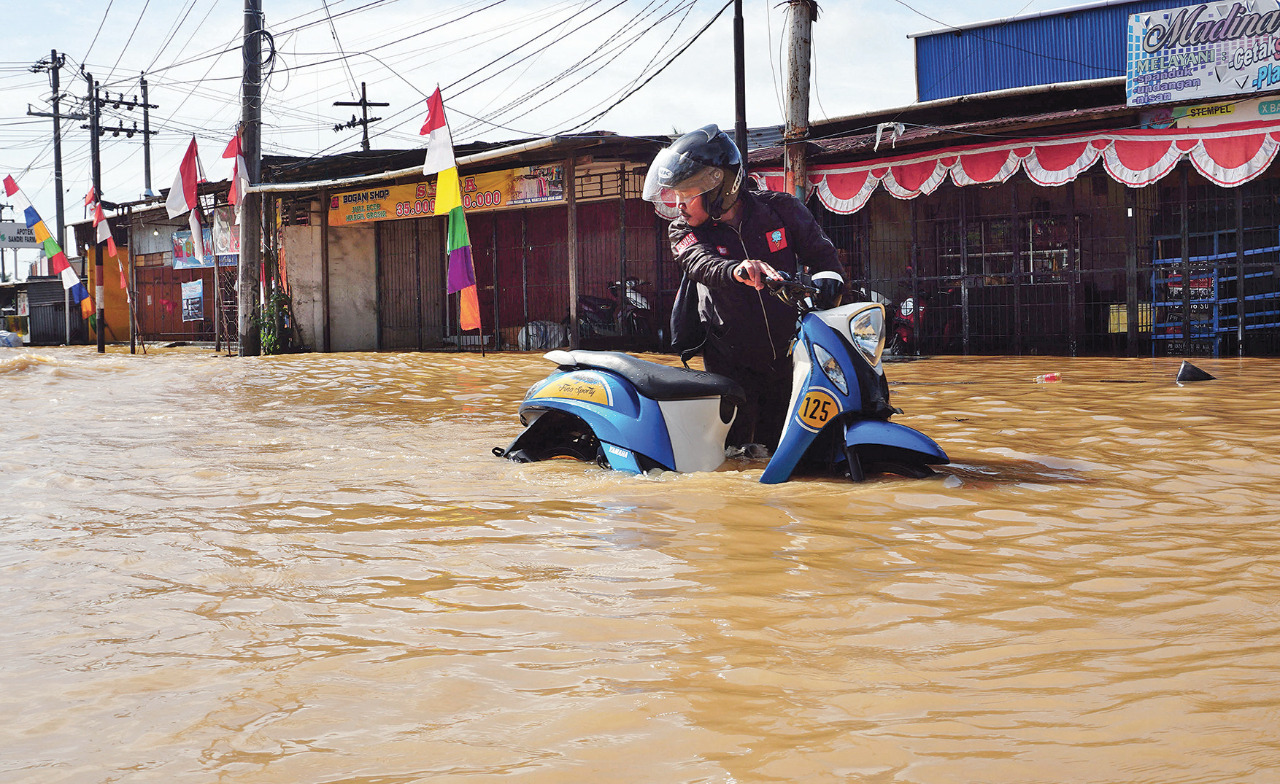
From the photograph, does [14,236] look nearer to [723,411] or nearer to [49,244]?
[49,244]

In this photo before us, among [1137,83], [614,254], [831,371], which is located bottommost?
[831,371]

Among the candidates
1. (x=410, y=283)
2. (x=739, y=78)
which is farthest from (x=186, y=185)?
(x=739, y=78)

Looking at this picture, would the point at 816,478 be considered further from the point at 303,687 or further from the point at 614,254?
the point at 614,254

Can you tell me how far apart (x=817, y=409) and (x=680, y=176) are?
1196 mm

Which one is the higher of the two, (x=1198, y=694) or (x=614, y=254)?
(x=614, y=254)

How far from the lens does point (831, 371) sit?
149 inches

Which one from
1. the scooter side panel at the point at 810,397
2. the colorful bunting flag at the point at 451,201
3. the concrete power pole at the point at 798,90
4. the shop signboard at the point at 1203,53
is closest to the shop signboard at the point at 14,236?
the colorful bunting flag at the point at 451,201

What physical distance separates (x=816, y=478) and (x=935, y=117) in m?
13.0

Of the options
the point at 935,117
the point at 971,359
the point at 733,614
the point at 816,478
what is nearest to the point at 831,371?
the point at 816,478

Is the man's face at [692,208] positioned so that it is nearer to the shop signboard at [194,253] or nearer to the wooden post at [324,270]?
the wooden post at [324,270]

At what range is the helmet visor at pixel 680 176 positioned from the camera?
422 centimetres

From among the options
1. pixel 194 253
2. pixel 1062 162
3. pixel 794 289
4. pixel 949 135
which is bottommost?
pixel 794 289

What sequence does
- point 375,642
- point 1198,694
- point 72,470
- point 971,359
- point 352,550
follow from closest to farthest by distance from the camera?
point 1198,694 → point 375,642 → point 352,550 → point 72,470 → point 971,359

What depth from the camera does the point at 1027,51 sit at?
19.8 m
